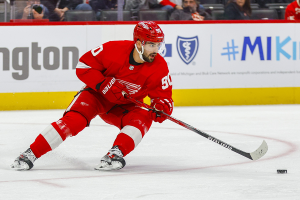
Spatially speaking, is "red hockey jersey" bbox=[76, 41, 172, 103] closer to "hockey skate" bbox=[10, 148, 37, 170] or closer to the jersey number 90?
the jersey number 90

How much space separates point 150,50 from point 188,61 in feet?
12.7

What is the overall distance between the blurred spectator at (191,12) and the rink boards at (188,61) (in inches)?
4.0

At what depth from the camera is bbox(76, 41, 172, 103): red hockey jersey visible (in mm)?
3658

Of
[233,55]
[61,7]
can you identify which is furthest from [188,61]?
[61,7]

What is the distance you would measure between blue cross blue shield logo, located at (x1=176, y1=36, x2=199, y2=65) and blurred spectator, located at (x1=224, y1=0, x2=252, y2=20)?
1.86 ft

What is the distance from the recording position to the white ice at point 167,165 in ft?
9.02

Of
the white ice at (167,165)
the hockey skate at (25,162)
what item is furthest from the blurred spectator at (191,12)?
the hockey skate at (25,162)

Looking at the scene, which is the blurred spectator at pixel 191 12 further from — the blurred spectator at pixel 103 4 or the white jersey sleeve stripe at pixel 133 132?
the white jersey sleeve stripe at pixel 133 132

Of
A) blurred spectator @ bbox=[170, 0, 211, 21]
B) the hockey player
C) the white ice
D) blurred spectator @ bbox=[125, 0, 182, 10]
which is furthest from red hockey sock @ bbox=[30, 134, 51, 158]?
blurred spectator @ bbox=[170, 0, 211, 21]

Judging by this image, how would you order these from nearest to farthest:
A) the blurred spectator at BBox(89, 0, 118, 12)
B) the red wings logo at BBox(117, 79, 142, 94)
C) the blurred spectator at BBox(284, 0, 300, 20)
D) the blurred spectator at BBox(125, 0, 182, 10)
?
1. the red wings logo at BBox(117, 79, 142, 94)
2. the blurred spectator at BBox(89, 0, 118, 12)
3. the blurred spectator at BBox(125, 0, 182, 10)
4. the blurred spectator at BBox(284, 0, 300, 20)

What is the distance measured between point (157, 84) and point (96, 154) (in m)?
0.77

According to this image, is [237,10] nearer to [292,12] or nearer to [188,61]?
[292,12]

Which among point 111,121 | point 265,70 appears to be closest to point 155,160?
point 111,121

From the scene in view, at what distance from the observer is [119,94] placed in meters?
3.58
